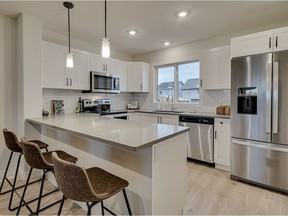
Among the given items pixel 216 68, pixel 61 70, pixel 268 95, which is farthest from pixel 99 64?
pixel 268 95

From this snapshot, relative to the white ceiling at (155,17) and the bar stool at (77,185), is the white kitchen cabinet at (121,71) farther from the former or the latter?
the bar stool at (77,185)

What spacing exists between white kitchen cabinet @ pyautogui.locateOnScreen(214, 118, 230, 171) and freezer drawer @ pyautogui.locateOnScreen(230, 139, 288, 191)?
0.86 ft

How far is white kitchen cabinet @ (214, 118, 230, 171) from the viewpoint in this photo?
3.00 meters

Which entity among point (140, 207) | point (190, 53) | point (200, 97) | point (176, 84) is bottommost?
point (140, 207)

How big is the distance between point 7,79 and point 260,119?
150 inches

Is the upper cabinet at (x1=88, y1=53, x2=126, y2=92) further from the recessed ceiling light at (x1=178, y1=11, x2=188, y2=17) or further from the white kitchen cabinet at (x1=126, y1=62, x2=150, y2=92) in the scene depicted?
the recessed ceiling light at (x1=178, y1=11, x2=188, y2=17)

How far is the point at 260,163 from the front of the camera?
97.5 inches

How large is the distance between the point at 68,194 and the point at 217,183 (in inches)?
87.6

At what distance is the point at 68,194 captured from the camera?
3.81 ft

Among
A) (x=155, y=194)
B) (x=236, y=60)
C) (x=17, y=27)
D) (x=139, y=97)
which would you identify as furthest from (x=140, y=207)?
(x=139, y=97)

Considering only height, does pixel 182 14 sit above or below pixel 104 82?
above

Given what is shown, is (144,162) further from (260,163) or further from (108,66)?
(108,66)

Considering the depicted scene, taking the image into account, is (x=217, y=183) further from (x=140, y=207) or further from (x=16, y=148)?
(x=16, y=148)

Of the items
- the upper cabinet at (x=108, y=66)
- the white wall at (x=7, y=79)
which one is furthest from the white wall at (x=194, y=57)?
the white wall at (x=7, y=79)
